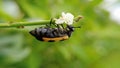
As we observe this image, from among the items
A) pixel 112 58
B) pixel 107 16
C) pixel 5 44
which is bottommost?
pixel 112 58

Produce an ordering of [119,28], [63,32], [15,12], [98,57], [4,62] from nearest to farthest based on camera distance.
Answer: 1. [63,32]
2. [4,62]
3. [15,12]
4. [98,57]
5. [119,28]

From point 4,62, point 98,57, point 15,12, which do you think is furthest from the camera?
point 98,57

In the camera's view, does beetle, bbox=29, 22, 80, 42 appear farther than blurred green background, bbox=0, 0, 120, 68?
No

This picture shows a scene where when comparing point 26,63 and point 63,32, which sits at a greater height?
point 63,32

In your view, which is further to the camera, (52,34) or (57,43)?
(57,43)

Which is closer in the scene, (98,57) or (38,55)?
(38,55)

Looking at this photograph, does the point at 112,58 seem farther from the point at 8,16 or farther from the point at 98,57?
the point at 8,16

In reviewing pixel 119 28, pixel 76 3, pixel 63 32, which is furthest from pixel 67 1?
pixel 119 28

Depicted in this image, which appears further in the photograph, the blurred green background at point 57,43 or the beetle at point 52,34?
the blurred green background at point 57,43
